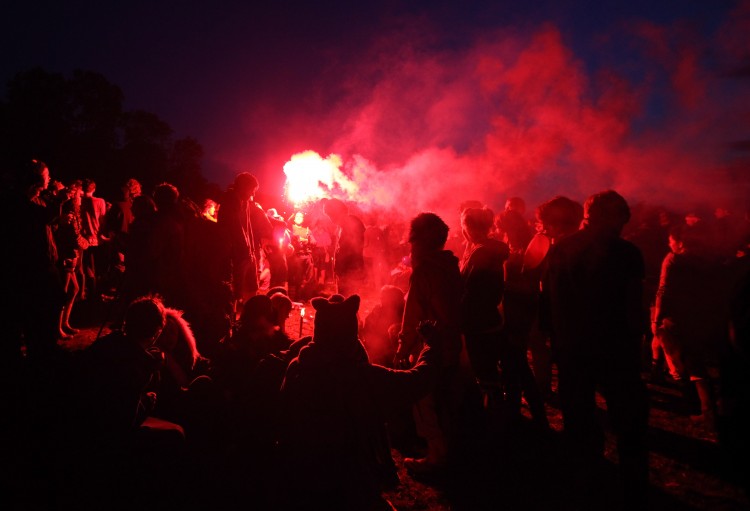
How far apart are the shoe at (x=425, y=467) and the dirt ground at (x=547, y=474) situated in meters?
0.06

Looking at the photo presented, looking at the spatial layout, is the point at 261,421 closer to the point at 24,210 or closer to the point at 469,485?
Result: the point at 469,485

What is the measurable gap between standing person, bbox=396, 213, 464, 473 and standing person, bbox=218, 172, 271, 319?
2.55 m

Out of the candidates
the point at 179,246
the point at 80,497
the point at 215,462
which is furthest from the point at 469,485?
the point at 179,246

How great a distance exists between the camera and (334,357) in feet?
7.63

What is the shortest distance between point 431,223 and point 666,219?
6571mm

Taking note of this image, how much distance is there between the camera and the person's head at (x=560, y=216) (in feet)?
13.2

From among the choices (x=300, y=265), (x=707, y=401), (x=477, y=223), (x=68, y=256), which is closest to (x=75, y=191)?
(x=68, y=256)

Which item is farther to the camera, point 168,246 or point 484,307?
point 168,246

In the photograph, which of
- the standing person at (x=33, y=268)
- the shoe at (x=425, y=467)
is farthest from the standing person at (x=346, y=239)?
the standing person at (x=33, y=268)

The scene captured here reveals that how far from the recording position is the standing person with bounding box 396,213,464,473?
3.46 metres

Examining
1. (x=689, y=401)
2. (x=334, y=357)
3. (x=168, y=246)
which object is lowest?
(x=689, y=401)

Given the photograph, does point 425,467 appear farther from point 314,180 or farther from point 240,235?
point 314,180

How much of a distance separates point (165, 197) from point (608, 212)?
4542 millimetres

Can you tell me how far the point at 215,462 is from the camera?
3.14m
